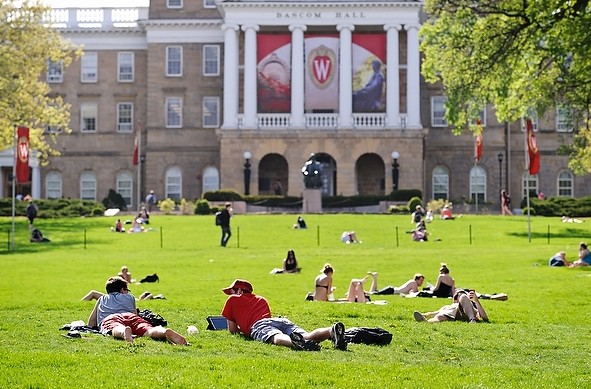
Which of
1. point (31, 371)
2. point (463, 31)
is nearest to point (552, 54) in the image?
point (463, 31)

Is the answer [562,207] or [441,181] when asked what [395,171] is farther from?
[562,207]

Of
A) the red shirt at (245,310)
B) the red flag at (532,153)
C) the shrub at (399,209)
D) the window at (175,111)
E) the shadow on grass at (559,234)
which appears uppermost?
the window at (175,111)

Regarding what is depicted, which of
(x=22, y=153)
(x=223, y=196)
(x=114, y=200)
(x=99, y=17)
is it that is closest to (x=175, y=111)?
(x=114, y=200)

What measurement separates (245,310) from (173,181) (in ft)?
207

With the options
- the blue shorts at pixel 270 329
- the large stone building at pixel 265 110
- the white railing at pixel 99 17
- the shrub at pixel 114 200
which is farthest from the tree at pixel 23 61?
the blue shorts at pixel 270 329

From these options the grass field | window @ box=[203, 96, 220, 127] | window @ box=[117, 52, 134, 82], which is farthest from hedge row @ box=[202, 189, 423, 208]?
window @ box=[117, 52, 134, 82]

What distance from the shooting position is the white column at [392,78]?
7494cm

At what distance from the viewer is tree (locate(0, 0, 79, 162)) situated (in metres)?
52.6

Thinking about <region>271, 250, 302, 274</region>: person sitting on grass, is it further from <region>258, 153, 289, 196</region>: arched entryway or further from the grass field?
<region>258, 153, 289, 196</region>: arched entryway

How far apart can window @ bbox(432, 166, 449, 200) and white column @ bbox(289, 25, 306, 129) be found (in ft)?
36.3

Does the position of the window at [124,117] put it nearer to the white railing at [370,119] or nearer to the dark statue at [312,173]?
the white railing at [370,119]

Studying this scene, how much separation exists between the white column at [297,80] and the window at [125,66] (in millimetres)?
13503

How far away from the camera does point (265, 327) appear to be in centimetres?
1727

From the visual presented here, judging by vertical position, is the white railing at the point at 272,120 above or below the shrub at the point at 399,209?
above
